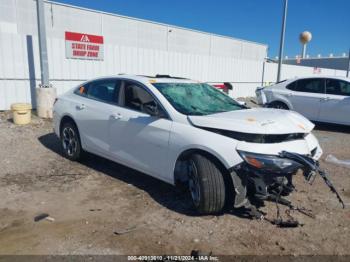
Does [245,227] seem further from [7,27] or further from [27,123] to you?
[7,27]

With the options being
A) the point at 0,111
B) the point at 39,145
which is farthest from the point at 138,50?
the point at 39,145

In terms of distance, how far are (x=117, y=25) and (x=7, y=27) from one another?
23.0ft

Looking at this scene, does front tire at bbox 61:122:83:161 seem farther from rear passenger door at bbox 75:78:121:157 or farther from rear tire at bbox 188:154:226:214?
rear tire at bbox 188:154:226:214

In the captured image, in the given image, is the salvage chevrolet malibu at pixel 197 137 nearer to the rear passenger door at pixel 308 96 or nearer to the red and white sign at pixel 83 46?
the rear passenger door at pixel 308 96

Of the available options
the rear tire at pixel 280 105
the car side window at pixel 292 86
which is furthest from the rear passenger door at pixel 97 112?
the car side window at pixel 292 86

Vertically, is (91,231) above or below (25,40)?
below

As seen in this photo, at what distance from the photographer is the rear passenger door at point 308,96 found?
9070 mm

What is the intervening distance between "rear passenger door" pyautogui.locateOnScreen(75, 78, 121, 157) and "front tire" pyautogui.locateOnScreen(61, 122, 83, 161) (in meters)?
0.19

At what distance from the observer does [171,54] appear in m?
13.7

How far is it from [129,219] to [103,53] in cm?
866

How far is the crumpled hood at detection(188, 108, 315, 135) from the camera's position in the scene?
11.0 ft

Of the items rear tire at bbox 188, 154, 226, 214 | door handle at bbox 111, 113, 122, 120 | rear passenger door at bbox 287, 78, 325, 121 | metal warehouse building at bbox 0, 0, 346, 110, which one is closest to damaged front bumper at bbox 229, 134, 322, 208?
rear tire at bbox 188, 154, 226, 214

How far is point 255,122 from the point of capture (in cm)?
346

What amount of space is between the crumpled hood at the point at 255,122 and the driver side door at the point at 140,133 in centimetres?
49
